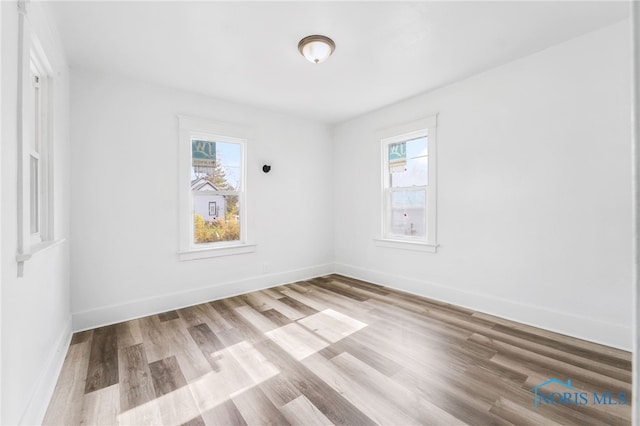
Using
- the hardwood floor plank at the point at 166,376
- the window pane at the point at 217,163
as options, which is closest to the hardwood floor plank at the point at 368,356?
the hardwood floor plank at the point at 166,376

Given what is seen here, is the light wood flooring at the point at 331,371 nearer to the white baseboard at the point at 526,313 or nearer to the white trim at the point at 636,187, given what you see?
the white baseboard at the point at 526,313

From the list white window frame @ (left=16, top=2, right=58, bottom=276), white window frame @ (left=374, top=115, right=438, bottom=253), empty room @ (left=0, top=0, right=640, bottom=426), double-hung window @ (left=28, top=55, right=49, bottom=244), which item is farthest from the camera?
white window frame @ (left=374, top=115, right=438, bottom=253)

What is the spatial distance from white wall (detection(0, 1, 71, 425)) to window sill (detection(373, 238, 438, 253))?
11.9 ft

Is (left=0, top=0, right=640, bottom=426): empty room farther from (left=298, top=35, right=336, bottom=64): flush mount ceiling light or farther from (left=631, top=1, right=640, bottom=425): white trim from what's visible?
(left=631, top=1, right=640, bottom=425): white trim

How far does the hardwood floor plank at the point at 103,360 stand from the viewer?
6.75ft

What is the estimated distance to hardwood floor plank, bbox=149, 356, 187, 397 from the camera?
2.00 metres

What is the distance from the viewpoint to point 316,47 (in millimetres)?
2541

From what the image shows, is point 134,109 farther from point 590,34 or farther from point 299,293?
point 590,34

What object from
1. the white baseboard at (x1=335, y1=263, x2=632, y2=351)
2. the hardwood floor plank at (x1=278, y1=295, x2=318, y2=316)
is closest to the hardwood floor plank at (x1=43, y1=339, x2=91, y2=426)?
the hardwood floor plank at (x1=278, y1=295, x2=318, y2=316)

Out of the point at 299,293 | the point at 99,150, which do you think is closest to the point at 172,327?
the point at 299,293

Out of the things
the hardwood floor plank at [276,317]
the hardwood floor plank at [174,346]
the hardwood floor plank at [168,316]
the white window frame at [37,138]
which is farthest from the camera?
the hardwood floor plank at [168,316]

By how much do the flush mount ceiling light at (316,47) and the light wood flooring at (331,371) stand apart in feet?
8.33

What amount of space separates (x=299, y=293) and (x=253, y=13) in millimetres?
3160

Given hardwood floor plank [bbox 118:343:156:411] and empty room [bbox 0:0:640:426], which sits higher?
empty room [bbox 0:0:640:426]
